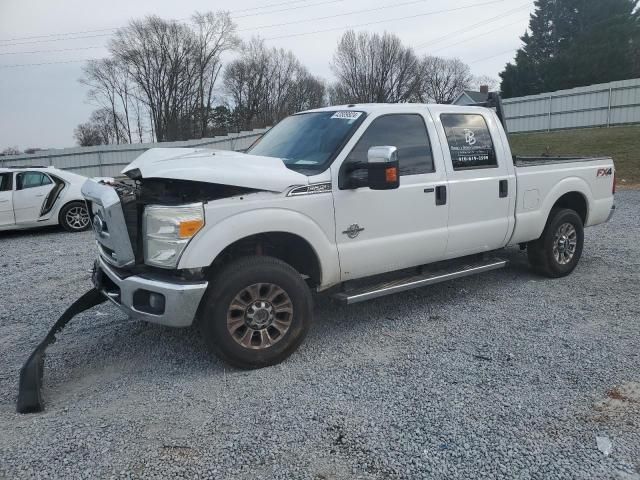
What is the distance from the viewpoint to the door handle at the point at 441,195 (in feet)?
15.8

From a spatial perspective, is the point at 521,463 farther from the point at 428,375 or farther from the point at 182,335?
the point at 182,335

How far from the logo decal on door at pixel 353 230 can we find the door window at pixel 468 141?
1282mm

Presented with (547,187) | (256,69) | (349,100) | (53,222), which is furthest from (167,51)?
(547,187)

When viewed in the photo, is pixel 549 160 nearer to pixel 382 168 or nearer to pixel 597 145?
pixel 382 168

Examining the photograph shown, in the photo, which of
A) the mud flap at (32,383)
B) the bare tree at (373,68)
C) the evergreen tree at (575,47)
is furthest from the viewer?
the bare tree at (373,68)

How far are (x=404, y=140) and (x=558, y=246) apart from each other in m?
2.67

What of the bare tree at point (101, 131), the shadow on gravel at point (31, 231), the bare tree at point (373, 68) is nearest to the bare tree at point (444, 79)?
the bare tree at point (373, 68)

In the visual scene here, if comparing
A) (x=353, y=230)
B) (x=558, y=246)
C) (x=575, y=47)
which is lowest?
Answer: (x=558, y=246)

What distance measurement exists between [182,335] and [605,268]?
5198mm

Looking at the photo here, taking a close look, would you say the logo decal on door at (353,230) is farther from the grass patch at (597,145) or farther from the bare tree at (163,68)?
the bare tree at (163,68)

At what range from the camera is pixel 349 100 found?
59281mm

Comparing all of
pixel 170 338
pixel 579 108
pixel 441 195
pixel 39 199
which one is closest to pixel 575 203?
pixel 441 195

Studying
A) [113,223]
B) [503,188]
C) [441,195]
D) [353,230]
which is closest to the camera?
[113,223]

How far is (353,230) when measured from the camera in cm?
432
